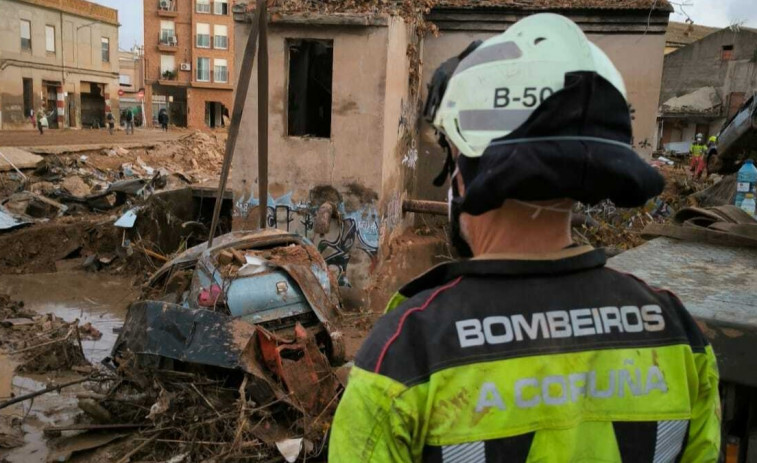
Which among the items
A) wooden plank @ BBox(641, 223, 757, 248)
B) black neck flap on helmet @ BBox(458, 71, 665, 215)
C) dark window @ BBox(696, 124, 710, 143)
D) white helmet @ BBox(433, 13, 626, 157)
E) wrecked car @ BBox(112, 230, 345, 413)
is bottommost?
wrecked car @ BBox(112, 230, 345, 413)

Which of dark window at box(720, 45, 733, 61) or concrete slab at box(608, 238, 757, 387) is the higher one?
dark window at box(720, 45, 733, 61)

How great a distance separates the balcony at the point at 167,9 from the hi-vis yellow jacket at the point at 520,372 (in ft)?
204

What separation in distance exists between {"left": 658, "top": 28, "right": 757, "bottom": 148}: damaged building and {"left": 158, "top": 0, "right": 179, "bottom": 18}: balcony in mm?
43436

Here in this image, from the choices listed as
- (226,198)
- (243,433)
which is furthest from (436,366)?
(226,198)

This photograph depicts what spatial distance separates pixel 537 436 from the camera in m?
1.15

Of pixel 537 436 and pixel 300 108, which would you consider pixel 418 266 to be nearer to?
pixel 300 108

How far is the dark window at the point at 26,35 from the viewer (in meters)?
39.4

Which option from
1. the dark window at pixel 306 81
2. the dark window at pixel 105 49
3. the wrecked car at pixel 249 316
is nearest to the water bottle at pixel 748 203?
the wrecked car at pixel 249 316

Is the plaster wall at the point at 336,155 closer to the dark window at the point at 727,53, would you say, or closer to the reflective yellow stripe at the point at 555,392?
the reflective yellow stripe at the point at 555,392

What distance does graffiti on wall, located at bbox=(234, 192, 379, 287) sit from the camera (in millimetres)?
11297

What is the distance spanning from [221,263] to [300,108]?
6299 millimetres

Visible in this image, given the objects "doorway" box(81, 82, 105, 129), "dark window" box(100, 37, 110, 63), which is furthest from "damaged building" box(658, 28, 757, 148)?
"doorway" box(81, 82, 105, 129)

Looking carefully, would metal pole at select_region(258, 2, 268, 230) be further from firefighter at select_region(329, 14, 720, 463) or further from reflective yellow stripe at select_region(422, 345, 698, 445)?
reflective yellow stripe at select_region(422, 345, 698, 445)

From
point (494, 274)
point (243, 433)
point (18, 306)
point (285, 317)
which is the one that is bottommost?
point (18, 306)
